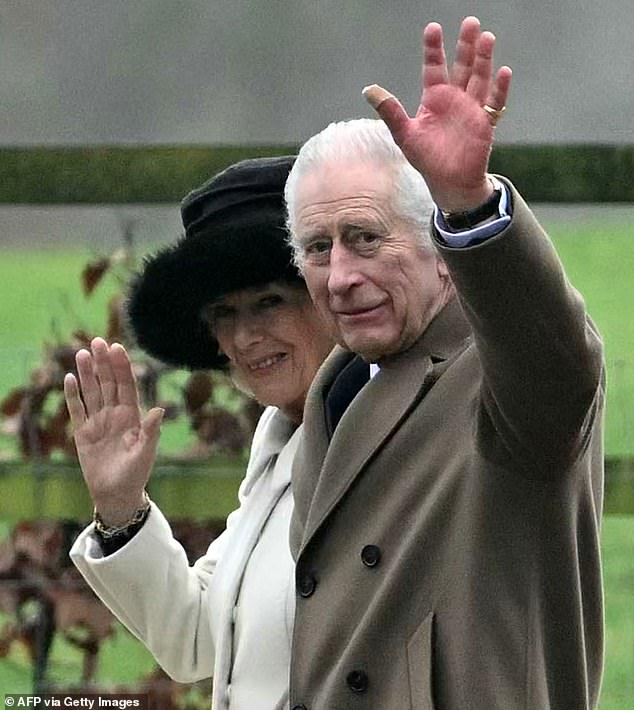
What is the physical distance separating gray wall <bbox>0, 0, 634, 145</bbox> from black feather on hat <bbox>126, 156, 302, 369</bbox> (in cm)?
102

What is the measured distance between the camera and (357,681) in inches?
68.9

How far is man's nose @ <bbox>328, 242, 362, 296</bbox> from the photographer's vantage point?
184 centimetres

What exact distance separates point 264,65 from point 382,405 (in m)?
1.98

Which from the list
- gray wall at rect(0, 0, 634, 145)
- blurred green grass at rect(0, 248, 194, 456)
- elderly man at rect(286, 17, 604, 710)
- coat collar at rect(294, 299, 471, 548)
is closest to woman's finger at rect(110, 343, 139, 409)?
elderly man at rect(286, 17, 604, 710)

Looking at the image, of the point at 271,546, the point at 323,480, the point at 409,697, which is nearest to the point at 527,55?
the point at 271,546

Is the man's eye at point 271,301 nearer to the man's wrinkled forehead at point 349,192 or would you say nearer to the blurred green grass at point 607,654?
the man's wrinkled forehead at point 349,192

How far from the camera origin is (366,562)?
1.79m

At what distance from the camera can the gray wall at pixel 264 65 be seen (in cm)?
360

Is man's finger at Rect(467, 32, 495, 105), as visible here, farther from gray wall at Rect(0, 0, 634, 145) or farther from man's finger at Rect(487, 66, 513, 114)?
gray wall at Rect(0, 0, 634, 145)

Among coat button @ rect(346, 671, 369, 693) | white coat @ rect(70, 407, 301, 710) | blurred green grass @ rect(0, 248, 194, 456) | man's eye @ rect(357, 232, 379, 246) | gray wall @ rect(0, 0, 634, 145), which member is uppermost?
man's eye @ rect(357, 232, 379, 246)

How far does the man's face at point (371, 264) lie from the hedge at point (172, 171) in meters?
1.14

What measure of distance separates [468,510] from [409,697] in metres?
0.21

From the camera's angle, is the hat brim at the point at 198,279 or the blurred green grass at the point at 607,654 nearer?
the hat brim at the point at 198,279

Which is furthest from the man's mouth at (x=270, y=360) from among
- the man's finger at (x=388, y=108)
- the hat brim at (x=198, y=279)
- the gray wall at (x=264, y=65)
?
the gray wall at (x=264, y=65)
